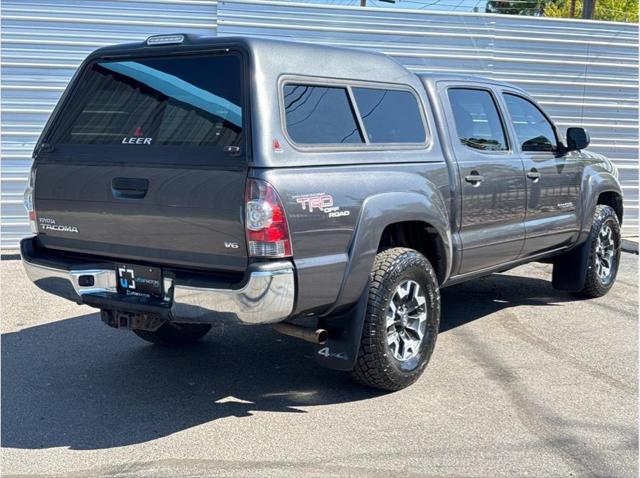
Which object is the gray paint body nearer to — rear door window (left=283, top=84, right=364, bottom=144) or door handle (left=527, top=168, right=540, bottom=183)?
rear door window (left=283, top=84, right=364, bottom=144)

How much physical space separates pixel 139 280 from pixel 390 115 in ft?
6.40

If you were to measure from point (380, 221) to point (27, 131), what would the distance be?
6.79 metres

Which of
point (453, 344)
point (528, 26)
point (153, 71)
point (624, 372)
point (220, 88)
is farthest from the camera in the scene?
point (528, 26)

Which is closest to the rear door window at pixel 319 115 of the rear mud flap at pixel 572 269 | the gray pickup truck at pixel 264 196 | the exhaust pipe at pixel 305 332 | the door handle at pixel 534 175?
the gray pickup truck at pixel 264 196

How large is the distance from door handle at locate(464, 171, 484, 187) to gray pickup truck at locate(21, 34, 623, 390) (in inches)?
0.5

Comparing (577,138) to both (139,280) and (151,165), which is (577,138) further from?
(139,280)

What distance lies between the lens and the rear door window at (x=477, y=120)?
18.7 feet

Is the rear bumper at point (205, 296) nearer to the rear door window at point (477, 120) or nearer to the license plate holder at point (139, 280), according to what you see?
the license plate holder at point (139, 280)

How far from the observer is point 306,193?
4.10 m

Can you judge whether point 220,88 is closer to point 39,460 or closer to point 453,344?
point 39,460

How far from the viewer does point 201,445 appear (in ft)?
13.5

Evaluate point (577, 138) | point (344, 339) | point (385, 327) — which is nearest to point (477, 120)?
point (577, 138)

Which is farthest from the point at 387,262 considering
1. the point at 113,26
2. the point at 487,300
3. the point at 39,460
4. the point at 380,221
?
the point at 113,26

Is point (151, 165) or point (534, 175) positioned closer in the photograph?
point (151, 165)
